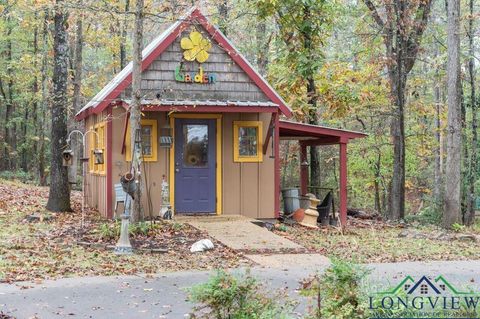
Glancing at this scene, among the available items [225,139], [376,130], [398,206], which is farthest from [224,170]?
[376,130]

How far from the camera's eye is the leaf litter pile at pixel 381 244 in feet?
35.6

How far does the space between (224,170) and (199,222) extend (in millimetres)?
1730

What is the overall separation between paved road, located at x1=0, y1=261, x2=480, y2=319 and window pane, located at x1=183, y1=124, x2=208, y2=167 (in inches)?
228

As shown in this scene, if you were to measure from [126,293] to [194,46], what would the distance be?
309 inches

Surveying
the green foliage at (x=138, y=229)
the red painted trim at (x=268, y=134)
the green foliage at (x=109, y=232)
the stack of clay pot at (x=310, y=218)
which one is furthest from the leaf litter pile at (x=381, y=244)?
the green foliage at (x=109, y=232)

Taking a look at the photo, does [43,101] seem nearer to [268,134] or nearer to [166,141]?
[166,141]

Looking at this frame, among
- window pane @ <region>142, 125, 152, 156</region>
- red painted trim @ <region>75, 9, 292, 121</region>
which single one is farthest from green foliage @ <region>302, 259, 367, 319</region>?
window pane @ <region>142, 125, 152, 156</region>

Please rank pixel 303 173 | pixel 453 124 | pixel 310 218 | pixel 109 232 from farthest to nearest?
1. pixel 303 173
2. pixel 453 124
3. pixel 310 218
4. pixel 109 232

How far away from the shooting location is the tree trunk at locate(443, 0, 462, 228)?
16359 mm

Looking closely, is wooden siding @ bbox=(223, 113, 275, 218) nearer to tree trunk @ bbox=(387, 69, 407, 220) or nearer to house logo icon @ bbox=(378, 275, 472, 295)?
tree trunk @ bbox=(387, 69, 407, 220)

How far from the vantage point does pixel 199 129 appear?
14.7 m

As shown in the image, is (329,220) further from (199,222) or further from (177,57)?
(177,57)

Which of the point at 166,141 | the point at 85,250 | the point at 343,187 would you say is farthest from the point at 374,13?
the point at 85,250

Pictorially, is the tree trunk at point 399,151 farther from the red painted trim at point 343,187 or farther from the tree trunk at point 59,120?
the tree trunk at point 59,120
